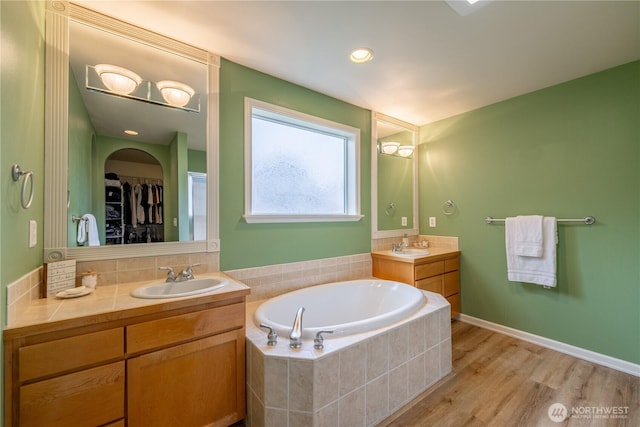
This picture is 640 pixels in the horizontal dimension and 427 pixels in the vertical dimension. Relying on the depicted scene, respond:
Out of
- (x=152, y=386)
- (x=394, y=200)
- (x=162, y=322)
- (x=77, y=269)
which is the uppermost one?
(x=394, y=200)

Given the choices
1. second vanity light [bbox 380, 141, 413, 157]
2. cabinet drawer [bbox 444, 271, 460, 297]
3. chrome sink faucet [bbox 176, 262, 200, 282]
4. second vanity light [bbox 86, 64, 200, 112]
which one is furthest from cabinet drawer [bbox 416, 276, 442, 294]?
second vanity light [bbox 86, 64, 200, 112]

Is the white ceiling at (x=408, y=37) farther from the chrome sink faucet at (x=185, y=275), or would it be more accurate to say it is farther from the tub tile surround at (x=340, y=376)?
the tub tile surround at (x=340, y=376)

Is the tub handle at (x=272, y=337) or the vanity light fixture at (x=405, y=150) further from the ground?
the vanity light fixture at (x=405, y=150)

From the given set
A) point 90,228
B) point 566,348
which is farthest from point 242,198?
point 566,348

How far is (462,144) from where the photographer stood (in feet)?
10.2

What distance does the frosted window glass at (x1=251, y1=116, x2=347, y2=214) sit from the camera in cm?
235

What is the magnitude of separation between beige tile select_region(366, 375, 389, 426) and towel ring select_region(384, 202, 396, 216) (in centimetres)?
193

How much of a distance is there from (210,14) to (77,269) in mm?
1729

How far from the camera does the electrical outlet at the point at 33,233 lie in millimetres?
1283

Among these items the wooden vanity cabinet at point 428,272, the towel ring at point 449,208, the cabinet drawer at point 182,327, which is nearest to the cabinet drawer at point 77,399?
the cabinet drawer at point 182,327

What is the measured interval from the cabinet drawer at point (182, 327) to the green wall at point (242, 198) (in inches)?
24.3

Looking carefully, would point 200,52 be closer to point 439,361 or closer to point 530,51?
point 530,51

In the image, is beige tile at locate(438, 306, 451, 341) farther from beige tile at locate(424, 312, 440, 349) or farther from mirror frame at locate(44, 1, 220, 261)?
mirror frame at locate(44, 1, 220, 261)

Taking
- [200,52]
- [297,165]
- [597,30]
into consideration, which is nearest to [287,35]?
[200,52]
